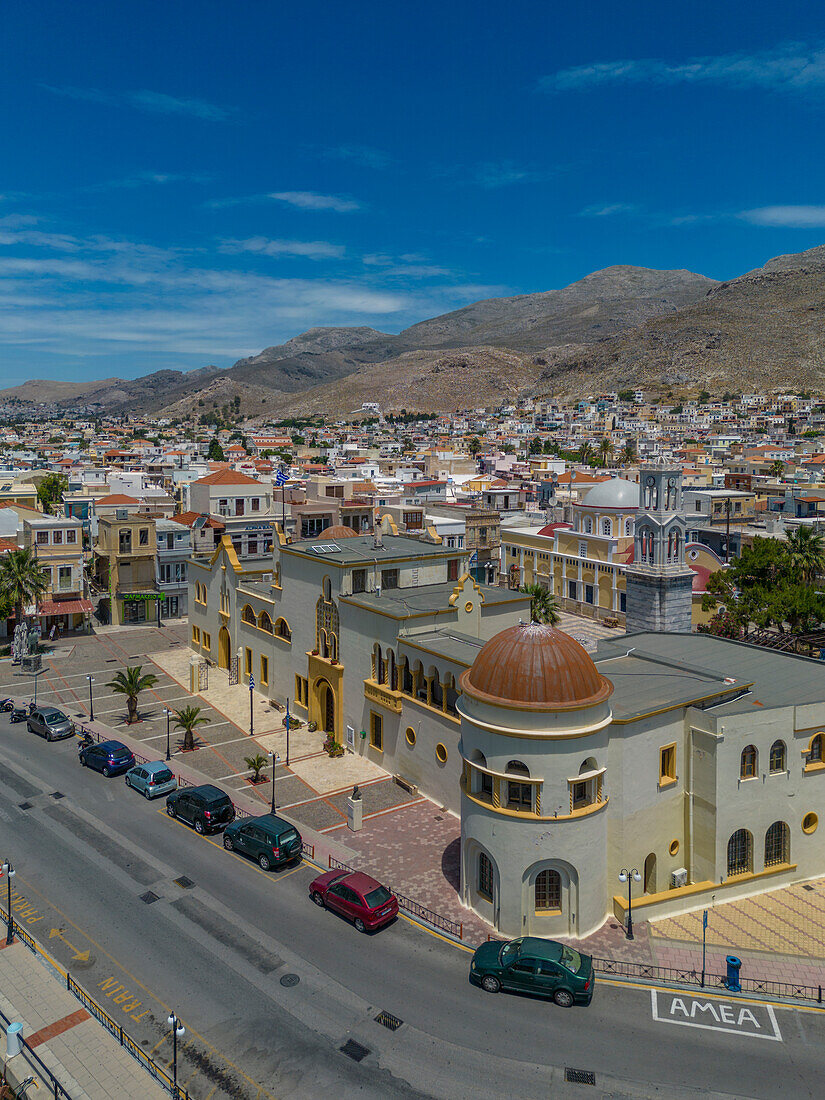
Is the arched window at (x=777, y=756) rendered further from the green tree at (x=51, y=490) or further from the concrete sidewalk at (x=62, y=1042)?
the green tree at (x=51, y=490)

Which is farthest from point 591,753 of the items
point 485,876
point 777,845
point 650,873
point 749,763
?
point 777,845

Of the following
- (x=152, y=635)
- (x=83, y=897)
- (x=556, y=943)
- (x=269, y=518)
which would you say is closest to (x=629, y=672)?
(x=556, y=943)

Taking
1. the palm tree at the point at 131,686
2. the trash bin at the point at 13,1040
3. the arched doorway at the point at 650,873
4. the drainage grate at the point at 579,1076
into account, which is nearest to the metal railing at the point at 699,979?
the drainage grate at the point at 579,1076

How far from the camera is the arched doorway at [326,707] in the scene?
4191cm

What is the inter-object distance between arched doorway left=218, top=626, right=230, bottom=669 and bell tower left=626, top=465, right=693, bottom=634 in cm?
2896

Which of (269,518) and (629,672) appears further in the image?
(269,518)

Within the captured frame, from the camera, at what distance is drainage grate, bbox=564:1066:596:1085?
59.6 feet

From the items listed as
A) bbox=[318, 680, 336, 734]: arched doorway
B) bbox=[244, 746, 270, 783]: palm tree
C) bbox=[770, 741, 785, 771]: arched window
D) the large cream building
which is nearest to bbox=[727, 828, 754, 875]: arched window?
the large cream building

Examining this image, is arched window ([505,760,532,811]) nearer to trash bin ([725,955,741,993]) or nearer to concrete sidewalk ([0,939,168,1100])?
trash bin ([725,955,741,993])

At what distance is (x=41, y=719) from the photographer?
41344 millimetres

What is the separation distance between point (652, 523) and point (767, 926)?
102 ft

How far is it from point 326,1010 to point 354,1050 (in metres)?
1.76

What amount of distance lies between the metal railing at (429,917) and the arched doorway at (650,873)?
289 inches

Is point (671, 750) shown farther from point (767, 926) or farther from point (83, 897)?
point (83, 897)
